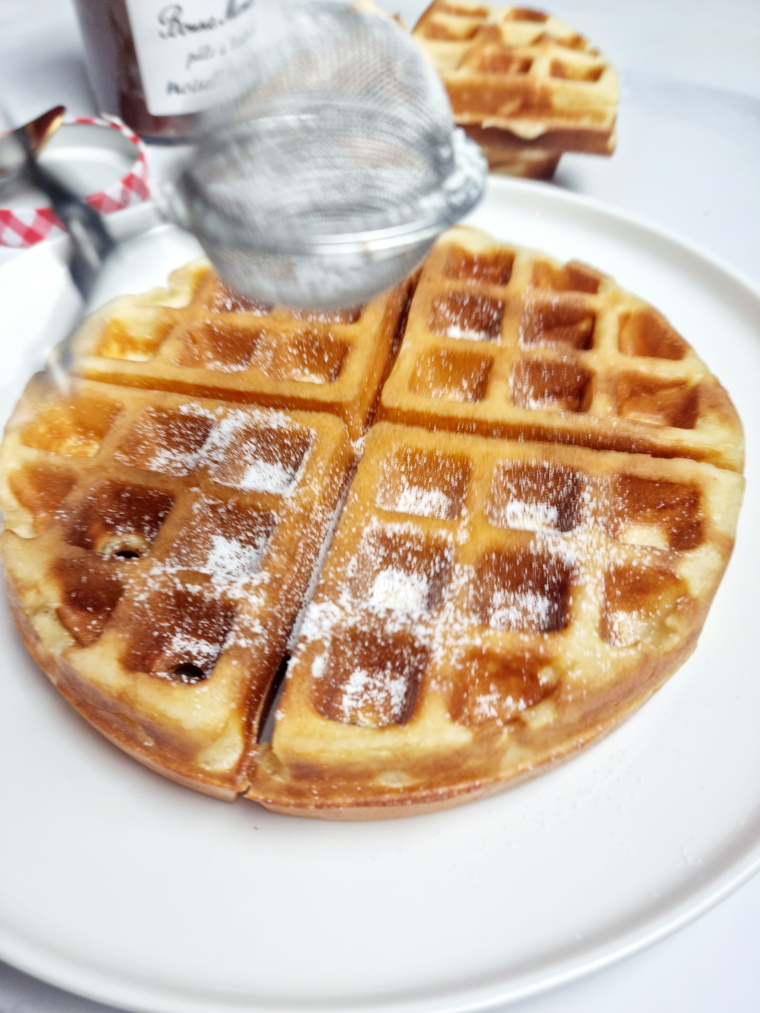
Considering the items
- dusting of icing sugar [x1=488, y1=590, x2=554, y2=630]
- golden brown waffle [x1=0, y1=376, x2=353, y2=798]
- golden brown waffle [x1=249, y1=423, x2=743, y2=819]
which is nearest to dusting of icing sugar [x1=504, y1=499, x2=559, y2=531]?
golden brown waffle [x1=249, y1=423, x2=743, y2=819]

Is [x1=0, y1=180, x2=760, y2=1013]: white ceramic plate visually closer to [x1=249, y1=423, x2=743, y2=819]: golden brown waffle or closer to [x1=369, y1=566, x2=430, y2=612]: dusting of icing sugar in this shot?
[x1=249, y1=423, x2=743, y2=819]: golden brown waffle

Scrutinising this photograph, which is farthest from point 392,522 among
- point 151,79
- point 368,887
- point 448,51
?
point 448,51

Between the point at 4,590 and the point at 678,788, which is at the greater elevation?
the point at 4,590

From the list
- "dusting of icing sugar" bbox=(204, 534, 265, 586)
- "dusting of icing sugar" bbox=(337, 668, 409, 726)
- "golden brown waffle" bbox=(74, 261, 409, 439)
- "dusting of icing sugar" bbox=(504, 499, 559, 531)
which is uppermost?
"golden brown waffle" bbox=(74, 261, 409, 439)

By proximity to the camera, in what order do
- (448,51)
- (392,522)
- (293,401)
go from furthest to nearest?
(448,51) < (293,401) < (392,522)

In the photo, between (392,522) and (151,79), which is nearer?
(392,522)

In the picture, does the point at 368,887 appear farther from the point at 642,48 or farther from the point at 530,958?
the point at 642,48

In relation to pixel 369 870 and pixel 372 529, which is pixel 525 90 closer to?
pixel 372 529

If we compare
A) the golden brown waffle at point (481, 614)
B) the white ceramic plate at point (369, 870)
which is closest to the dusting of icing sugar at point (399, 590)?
the golden brown waffle at point (481, 614)
